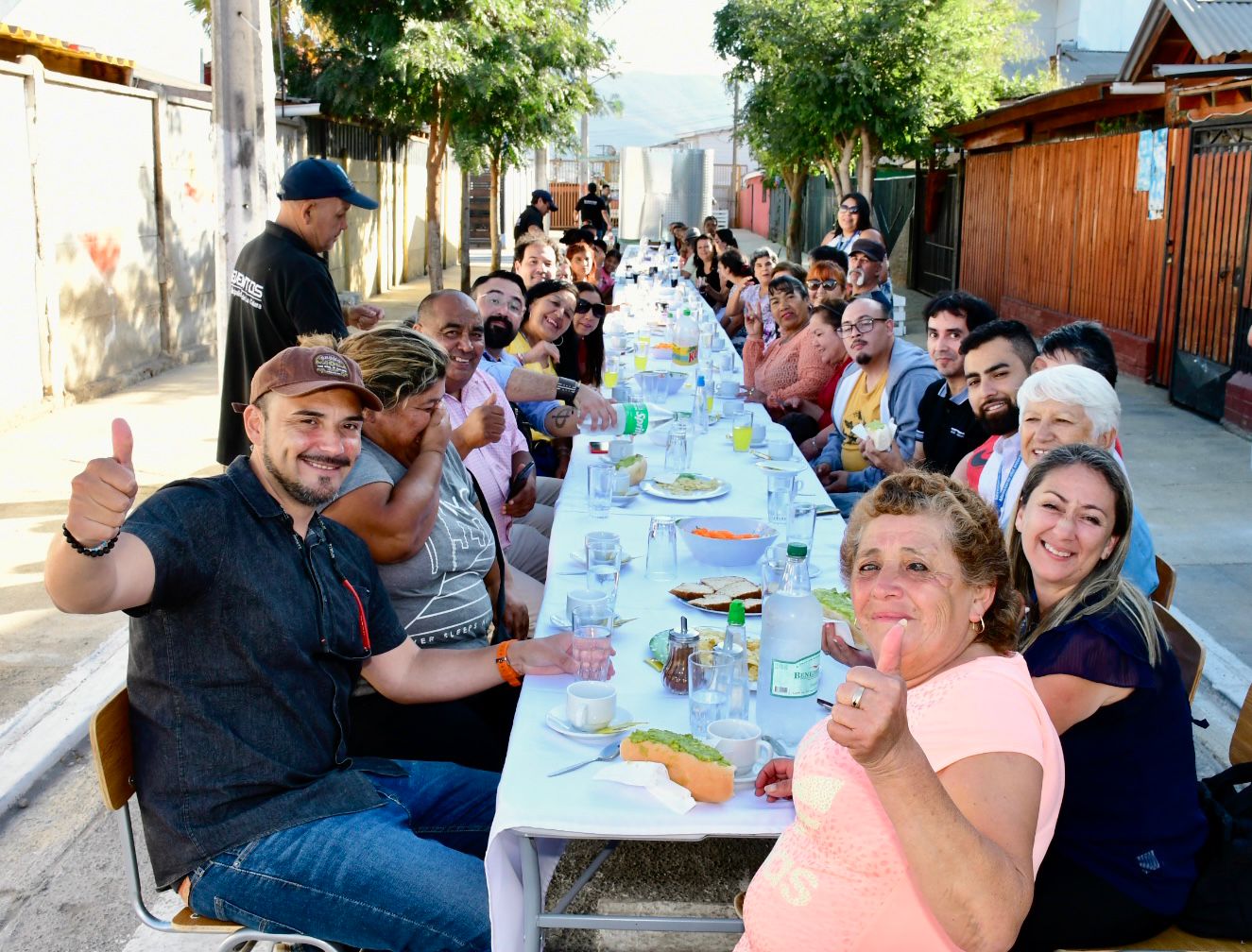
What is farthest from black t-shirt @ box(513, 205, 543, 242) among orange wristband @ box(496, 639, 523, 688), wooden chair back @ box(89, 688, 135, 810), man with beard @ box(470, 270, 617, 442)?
wooden chair back @ box(89, 688, 135, 810)

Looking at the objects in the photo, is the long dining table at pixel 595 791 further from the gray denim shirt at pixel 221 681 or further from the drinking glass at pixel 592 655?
the gray denim shirt at pixel 221 681

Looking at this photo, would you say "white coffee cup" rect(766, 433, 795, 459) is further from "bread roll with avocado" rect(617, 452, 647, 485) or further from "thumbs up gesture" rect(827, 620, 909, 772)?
"thumbs up gesture" rect(827, 620, 909, 772)

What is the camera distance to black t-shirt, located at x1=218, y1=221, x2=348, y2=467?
4750mm

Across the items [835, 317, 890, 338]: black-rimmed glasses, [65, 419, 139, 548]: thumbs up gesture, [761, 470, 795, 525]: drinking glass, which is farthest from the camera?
[835, 317, 890, 338]: black-rimmed glasses

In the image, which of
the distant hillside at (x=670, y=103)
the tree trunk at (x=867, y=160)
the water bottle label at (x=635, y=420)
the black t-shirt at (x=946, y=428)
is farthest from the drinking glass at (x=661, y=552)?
the distant hillside at (x=670, y=103)

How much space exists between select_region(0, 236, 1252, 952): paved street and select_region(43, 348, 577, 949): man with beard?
3.11 ft

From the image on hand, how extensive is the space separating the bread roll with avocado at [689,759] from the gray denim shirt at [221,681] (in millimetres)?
630

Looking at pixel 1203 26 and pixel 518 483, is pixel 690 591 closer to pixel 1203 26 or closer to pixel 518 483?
pixel 518 483

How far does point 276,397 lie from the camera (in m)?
2.49

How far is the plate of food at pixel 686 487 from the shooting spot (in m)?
4.26

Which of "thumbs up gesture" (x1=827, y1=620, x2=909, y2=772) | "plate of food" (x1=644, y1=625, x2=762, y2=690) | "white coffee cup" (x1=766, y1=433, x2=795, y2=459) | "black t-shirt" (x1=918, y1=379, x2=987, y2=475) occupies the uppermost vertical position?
"thumbs up gesture" (x1=827, y1=620, x2=909, y2=772)

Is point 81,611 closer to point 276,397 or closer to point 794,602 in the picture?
point 276,397

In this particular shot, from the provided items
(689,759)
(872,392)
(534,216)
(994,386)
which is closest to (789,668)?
(689,759)

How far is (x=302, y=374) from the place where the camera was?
2471 millimetres
